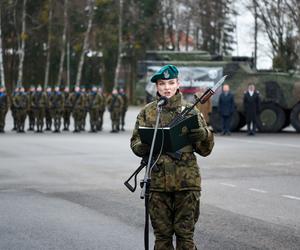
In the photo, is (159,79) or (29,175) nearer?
(159,79)

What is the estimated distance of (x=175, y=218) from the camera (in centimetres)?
676

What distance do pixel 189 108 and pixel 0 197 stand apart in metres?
6.16

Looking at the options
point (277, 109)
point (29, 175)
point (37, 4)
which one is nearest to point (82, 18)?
point (37, 4)

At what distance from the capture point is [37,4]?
212ft

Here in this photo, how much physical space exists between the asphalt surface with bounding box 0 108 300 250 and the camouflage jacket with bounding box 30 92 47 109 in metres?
9.66

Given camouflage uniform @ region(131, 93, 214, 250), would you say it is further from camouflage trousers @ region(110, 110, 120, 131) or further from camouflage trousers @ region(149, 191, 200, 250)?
camouflage trousers @ region(110, 110, 120, 131)

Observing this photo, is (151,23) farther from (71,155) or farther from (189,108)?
(189,108)

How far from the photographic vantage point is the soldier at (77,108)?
30500mm

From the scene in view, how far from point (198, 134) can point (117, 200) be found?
547 cm

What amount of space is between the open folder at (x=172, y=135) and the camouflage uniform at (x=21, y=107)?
23.8 metres

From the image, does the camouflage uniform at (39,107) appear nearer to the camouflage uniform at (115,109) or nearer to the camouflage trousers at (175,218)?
the camouflage uniform at (115,109)

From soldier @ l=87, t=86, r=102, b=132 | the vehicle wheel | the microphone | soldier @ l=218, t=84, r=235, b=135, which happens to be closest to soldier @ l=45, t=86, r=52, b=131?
soldier @ l=87, t=86, r=102, b=132

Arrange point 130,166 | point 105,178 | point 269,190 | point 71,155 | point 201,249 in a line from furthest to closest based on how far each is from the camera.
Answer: point 71,155
point 130,166
point 105,178
point 269,190
point 201,249

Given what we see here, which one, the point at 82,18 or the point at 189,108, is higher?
the point at 82,18
